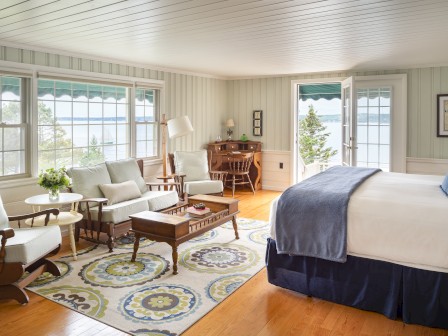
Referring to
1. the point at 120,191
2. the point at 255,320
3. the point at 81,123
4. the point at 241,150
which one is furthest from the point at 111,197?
the point at 241,150

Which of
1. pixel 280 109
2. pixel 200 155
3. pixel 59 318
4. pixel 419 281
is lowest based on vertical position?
pixel 59 318

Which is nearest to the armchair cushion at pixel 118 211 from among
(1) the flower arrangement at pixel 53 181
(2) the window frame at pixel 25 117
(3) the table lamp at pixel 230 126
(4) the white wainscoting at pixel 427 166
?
(1) the flower arrangement at pixel 53 181

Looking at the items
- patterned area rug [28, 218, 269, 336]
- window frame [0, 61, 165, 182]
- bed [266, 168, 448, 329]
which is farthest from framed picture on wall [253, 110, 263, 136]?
bed [266, 168, 448, 329]

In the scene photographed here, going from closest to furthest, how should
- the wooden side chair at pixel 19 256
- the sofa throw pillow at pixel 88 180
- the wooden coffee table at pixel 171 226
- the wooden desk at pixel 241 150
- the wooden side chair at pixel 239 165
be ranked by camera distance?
the wooden side chair at pixel 19 256 < the wooden coffee table at pixel 171 226 < the sofa throw pillow at pixel 88 180 < the wooden side chair at pixel 239 165 < the wooden desk at pixel 241 150

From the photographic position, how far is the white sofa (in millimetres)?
→ 4184

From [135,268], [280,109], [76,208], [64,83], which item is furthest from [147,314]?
[280,109]

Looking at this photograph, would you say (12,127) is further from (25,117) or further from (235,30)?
(235,30)

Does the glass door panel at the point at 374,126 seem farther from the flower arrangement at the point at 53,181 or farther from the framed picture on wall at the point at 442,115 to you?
the flower arrangement at the point at 53,181

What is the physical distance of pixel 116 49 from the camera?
4.71 meters

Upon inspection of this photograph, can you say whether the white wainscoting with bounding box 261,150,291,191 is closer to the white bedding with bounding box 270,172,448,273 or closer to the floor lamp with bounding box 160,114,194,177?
the floor lamp with bounding box 160,114,194,177

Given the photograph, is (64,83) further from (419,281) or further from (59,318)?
(419,281)

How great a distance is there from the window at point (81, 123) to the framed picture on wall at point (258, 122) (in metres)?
2.94

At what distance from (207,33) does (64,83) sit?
7.44ft

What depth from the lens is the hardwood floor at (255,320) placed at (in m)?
2.58
